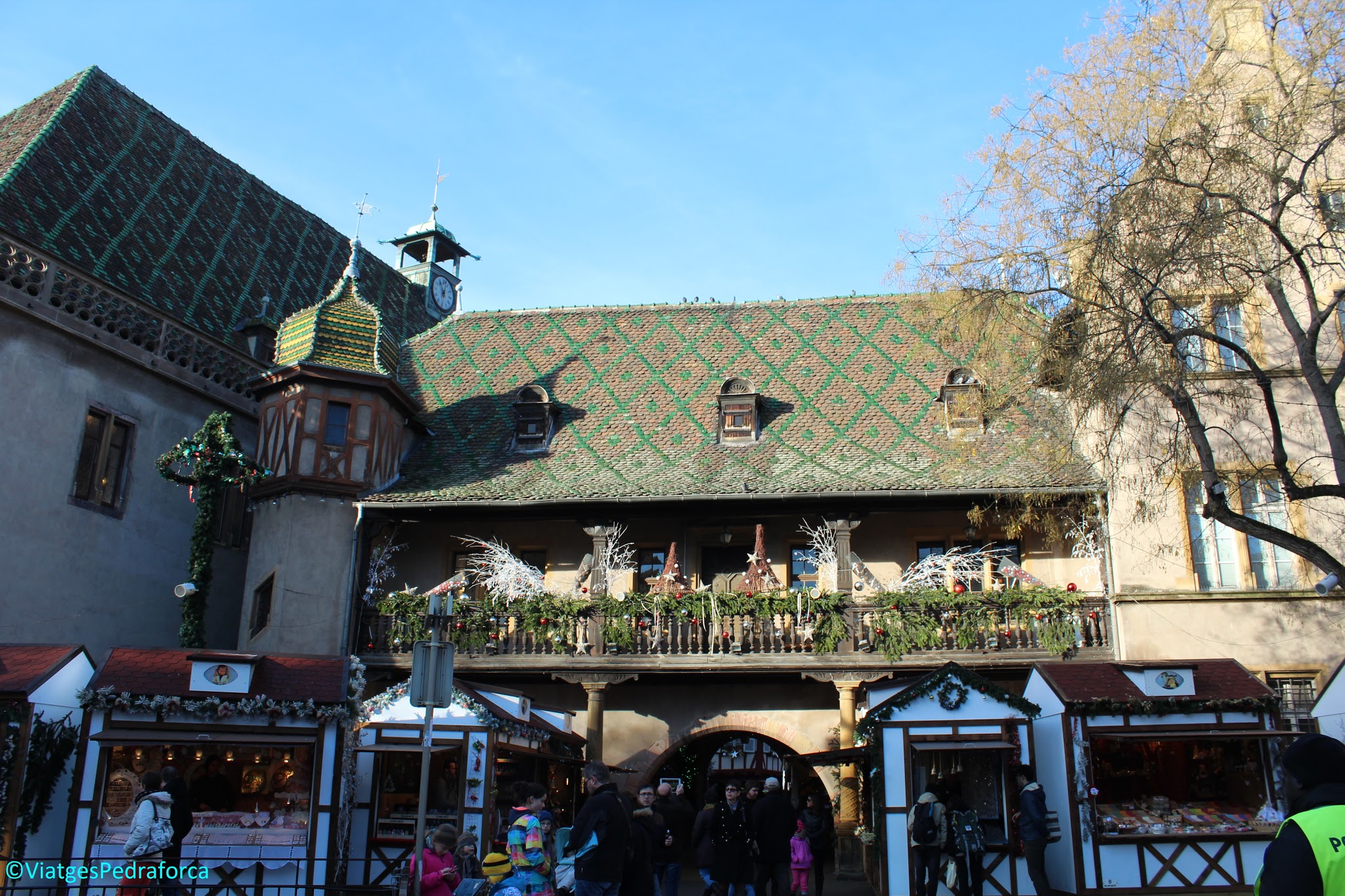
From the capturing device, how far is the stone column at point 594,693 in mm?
17031

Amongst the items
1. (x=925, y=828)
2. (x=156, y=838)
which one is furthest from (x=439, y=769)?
(x=925, y=828)

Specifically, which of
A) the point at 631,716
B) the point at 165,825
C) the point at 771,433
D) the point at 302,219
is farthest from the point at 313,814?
the point at 302,219

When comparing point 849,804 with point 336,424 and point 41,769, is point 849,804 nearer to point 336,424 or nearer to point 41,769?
point 41,769

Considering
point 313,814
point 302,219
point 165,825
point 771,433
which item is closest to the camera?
point 165,825

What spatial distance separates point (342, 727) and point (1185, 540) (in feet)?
38.8

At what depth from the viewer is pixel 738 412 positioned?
65.6ft

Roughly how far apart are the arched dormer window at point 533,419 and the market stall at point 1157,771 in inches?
391

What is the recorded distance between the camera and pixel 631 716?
18.3 m

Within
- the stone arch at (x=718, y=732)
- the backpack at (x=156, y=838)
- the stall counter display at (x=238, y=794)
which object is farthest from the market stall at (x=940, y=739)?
the backpack at (x=156, y=838)

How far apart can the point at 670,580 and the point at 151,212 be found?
1290 centimetres

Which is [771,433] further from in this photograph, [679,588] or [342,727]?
[342,727]

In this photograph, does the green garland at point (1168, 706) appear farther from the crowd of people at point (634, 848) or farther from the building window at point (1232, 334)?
the building window at point (1232, 334)

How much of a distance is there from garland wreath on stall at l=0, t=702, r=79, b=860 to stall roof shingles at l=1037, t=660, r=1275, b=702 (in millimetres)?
10932

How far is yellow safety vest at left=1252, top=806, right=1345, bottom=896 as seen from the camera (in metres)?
3.58
